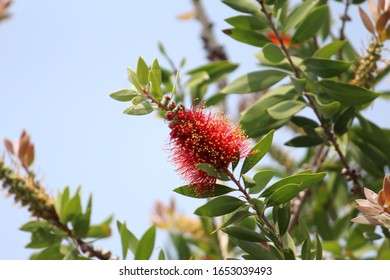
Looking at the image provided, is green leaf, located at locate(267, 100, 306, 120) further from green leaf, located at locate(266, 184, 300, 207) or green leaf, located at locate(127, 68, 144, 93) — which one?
green leaf, located at locate(127, 68, 144, 93)

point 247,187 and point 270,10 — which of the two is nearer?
point 247,187

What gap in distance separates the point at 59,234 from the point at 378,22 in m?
1.03

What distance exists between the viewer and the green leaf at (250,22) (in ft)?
5.85

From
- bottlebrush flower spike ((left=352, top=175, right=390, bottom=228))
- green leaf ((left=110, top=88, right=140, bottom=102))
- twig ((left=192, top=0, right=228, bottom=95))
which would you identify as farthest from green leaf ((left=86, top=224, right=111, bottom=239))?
twig ((left=192, top=0, right=228, bottom=95))

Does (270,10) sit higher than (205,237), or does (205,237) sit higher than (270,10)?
(270,10)

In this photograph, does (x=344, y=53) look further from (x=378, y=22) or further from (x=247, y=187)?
(x=247, y=187)

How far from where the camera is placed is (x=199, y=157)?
1.41 meters

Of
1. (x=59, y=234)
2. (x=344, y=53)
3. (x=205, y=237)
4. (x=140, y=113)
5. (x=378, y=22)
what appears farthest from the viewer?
(x=205, y=237)

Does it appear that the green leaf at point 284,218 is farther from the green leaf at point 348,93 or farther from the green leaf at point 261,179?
the green leaf at point 348,93

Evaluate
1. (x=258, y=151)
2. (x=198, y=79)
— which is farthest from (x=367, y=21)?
(x=198, y=79)

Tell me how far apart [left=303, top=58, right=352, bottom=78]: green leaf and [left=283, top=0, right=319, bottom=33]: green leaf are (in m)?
0.10

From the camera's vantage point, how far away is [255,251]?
58.2 inches
